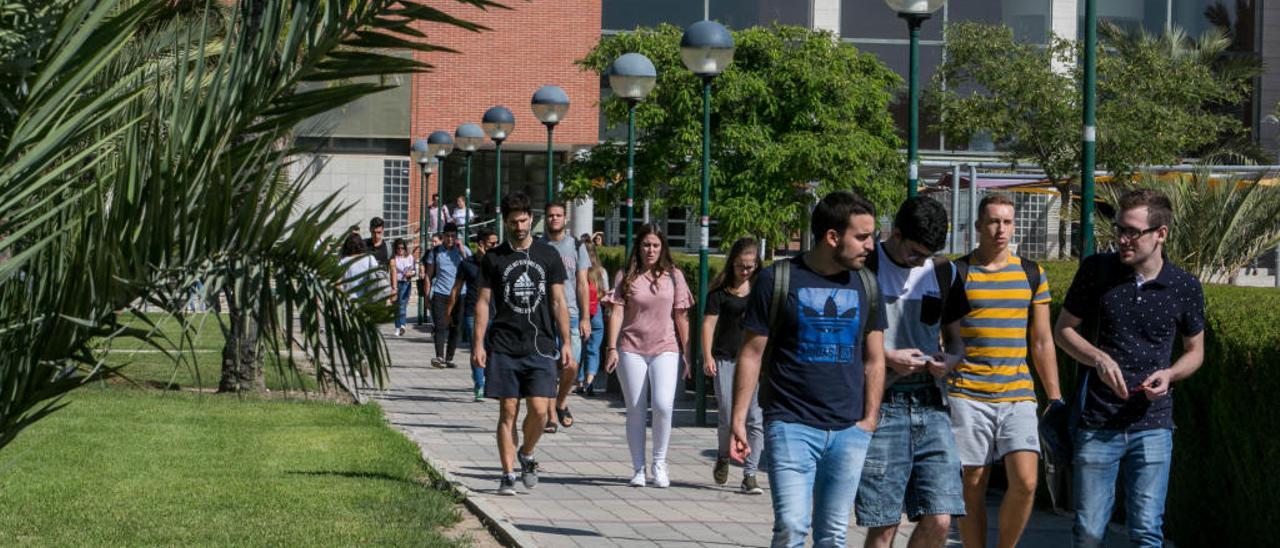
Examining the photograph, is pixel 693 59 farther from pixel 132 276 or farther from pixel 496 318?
pixel 132 276

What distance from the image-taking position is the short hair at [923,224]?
260 inches

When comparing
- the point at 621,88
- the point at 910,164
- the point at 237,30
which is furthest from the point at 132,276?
the point at 621,88

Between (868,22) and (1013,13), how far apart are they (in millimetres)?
3424

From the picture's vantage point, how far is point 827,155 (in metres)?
27.1

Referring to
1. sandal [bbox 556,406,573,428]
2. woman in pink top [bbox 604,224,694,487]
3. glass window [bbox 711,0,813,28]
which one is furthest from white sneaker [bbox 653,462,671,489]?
glass window [bbox 711,0,813,28]

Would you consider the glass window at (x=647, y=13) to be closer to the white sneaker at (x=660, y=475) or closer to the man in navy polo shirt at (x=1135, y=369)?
the white sneaker at (x=660, y=475)

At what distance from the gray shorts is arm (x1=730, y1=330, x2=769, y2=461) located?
3.96 ft

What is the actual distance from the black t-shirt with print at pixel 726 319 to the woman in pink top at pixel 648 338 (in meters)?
0.29

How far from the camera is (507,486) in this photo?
1075 cm

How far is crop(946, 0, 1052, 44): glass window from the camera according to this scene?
42.9 metres

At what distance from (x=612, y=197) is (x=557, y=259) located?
59.6ft

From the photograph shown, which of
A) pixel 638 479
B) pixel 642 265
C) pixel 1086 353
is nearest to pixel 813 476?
pixel 1086 353

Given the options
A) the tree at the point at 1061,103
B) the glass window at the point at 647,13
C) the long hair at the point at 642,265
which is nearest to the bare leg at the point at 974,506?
the long hair at the point at 642,265

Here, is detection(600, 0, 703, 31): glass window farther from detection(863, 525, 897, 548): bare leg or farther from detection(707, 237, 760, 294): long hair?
detection(863, 525, 897, 548): bare leg
